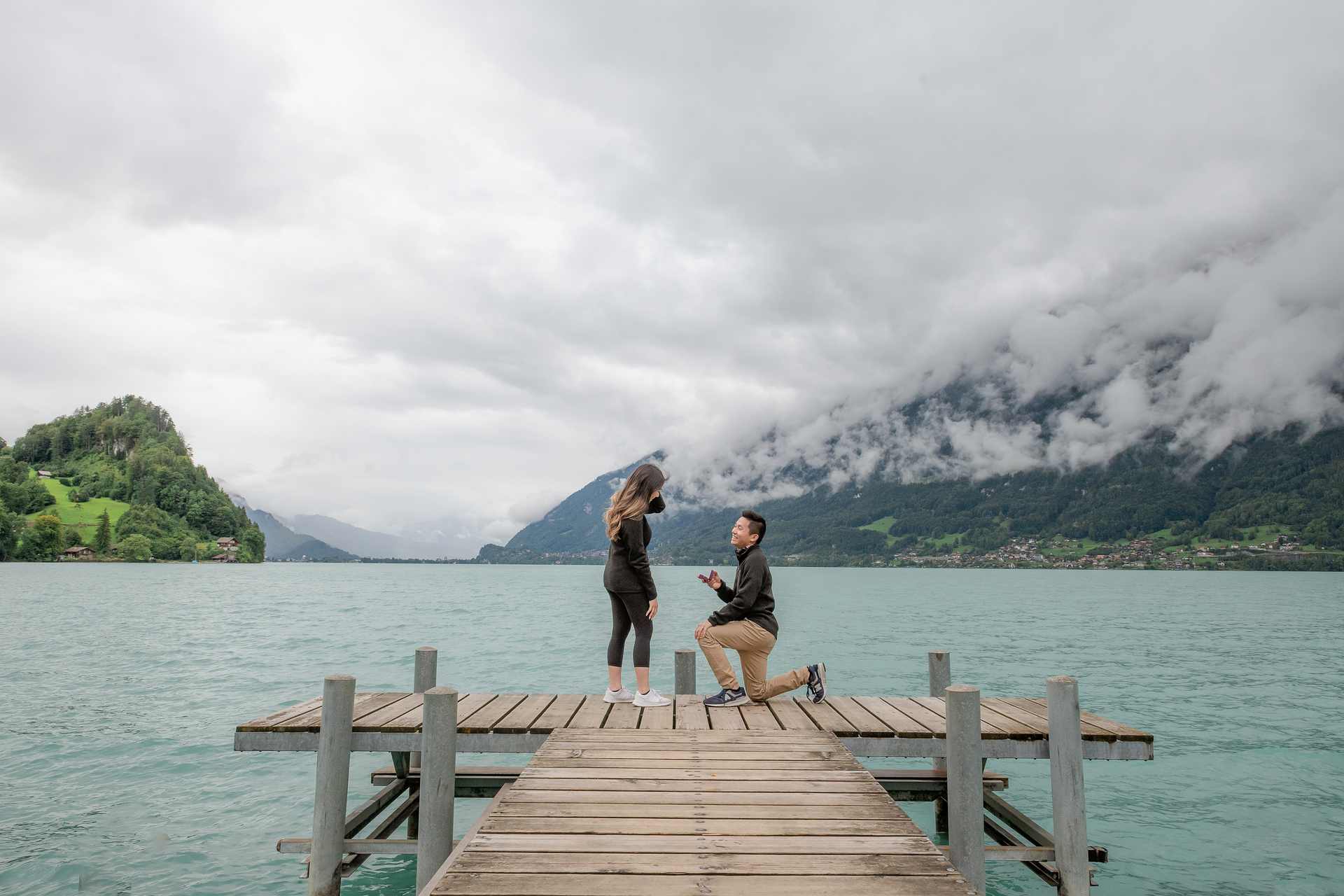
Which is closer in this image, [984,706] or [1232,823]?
[984,706]

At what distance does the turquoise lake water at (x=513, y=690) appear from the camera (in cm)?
1229

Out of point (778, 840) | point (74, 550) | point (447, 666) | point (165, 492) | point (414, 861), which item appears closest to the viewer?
point (778, 840)

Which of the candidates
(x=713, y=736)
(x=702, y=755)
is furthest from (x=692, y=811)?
(x=713, y=736)

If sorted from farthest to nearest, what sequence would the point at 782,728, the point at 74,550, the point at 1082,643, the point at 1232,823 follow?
the point at 74,550 → the point at 1082,643 → the point at 1232,823 → the point at 782,728

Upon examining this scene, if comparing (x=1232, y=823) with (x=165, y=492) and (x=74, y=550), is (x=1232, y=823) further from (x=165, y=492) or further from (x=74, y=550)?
(x=165, y=492)

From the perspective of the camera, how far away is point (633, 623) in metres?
9.56

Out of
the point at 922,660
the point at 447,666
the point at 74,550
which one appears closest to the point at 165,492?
the point at 74,550

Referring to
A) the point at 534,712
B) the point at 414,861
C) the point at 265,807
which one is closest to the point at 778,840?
the point at 534,712

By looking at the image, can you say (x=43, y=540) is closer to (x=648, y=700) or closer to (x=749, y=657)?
(x=648, y=700)

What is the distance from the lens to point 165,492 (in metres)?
194

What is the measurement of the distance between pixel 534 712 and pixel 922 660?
3337 centimetres

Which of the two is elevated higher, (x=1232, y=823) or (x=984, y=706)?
(x=984, y=706)

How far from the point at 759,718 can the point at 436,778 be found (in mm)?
3686

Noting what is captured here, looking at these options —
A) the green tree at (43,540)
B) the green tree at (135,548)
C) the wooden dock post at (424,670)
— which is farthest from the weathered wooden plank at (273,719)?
the green tree at (135,548)
